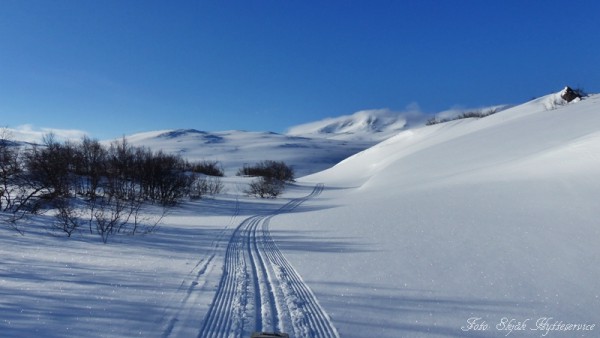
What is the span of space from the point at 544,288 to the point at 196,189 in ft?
97.5

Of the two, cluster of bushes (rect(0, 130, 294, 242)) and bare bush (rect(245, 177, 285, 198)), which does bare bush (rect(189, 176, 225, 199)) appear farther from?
bare bush (rect(245, 177, 285, 198))

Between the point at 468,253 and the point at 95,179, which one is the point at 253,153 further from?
the point at 468,253

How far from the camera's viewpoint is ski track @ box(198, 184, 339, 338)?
4684 millimetres

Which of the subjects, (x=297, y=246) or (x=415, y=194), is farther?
(x=415, y=194)

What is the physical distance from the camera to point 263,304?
552 cm

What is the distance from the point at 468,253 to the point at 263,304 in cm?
461

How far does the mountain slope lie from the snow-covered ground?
33 mm

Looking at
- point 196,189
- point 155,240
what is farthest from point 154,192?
point 155,240

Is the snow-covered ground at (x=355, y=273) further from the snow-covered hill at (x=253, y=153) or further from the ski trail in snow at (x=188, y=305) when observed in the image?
the snow-covered hill at (x=253, y=153)

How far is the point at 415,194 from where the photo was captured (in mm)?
15844

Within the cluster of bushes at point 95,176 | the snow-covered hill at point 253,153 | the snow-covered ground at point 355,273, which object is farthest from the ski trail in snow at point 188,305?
the snow-covered hill at point 253,153

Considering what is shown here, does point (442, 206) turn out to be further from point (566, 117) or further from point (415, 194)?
point (566, 117)

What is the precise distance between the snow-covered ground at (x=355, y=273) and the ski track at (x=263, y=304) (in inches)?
1.2

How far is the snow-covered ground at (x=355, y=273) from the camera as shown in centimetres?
484
